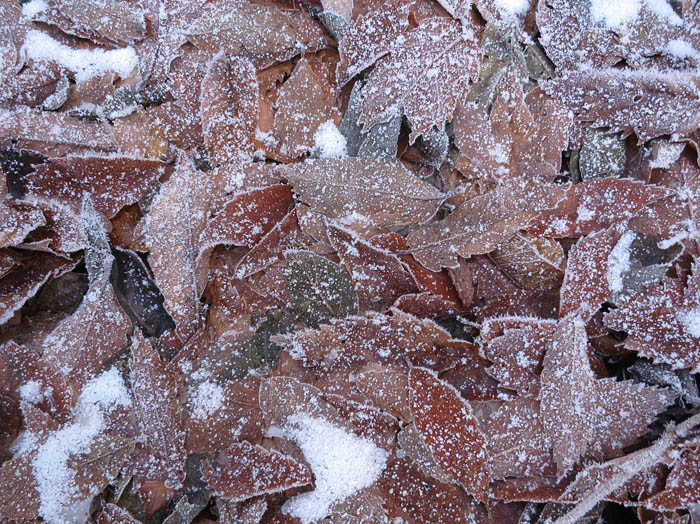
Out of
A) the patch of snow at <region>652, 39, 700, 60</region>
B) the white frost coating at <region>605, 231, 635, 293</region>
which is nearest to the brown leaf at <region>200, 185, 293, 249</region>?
the white frost coating at <region>605, 231, 635, 293</region>

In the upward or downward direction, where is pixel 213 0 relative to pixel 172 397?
upward

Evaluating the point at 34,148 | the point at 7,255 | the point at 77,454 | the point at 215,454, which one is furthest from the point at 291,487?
the point at 34,148

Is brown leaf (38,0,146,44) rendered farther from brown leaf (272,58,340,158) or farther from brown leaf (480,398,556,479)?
brown leaf (480,398,556,479)

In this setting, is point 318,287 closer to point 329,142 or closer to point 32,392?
point 329,142

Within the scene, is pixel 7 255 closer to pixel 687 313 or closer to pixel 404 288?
pixel 404 288

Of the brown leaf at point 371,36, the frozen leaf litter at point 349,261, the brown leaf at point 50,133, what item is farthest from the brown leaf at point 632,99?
the brown leaf at point 50,133

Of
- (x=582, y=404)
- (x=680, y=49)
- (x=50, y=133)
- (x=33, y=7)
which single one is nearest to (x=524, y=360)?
(x=582, y=404)

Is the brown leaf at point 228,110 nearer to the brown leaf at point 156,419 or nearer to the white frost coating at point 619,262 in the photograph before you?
the brown leaf at point 156,419
